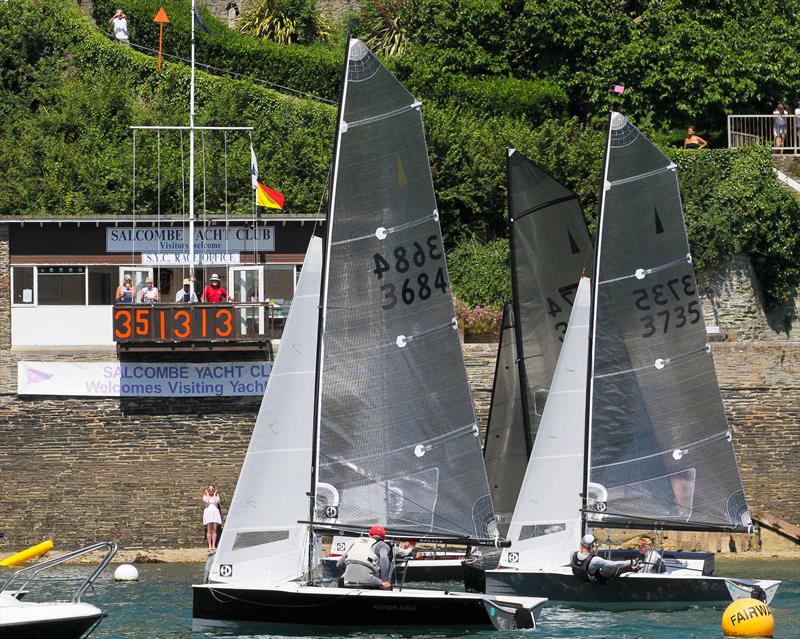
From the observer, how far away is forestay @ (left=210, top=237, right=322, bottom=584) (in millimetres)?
28297

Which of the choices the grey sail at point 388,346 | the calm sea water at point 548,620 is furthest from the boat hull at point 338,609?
the grey sail at point 388,346

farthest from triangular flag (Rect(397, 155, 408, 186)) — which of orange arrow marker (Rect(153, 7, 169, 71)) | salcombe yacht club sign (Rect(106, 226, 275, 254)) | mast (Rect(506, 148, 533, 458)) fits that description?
orange arrow marker (Rect(153, 7, 169, 71))

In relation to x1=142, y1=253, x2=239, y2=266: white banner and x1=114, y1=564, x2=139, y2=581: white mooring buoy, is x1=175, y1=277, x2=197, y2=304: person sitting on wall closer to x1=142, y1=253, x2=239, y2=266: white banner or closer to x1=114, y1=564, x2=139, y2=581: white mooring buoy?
x1=142, y1=253, x2=239, y2=266: white banner

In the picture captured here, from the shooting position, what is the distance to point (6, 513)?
137ft

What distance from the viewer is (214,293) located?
42.9 metres

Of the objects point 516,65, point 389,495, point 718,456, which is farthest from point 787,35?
point 389,495

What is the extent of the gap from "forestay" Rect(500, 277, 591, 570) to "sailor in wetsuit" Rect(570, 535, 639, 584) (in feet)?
3.45

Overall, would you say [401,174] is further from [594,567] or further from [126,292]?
[126,292]

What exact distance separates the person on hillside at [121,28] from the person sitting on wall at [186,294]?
2051cm

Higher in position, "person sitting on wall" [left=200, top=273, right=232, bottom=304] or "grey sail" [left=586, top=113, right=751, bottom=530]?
"person sitting on wall" [left=200, top=273, right=232, bottom=304]

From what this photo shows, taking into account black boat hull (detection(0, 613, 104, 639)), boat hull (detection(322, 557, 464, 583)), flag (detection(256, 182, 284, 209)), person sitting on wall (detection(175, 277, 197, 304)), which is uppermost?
flag (detection(256, 182, 284, 209))

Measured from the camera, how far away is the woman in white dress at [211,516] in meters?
41.1

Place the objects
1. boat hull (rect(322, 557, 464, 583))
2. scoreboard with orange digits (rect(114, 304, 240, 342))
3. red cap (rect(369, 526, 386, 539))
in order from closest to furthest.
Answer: red cap (rect(369, 526, 386, 539))
boat hull (rect(322, 557, 464, 583))
scoreboard with orange digits (rect(114, 304, 240, 342))

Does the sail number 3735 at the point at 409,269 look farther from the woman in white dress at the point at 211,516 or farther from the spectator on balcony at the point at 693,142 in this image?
the spectator on balcony at the point at 693,142
